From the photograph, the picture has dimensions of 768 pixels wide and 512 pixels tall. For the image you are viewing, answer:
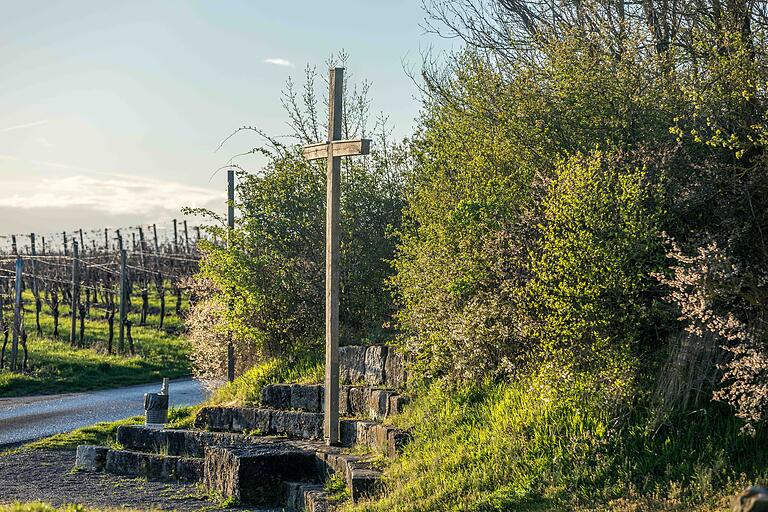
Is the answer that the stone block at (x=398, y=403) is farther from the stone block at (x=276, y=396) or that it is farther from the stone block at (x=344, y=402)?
the stone block at (x=276, y=396)

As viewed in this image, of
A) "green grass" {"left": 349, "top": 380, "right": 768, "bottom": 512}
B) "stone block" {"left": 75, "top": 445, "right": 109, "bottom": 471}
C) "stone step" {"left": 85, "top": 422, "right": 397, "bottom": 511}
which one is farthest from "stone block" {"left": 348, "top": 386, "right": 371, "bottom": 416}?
"stone block" {"left": 75, "top": 445, "right": 109, "bottom": 471}

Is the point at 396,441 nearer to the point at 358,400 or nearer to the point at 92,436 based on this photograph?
the point at 358,400

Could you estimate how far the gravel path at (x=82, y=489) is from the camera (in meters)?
12.0

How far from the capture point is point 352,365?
14.2m

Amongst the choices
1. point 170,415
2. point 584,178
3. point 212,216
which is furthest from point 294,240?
point 584,178

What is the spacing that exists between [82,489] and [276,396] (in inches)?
128

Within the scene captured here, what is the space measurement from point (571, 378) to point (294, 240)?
8390 mm

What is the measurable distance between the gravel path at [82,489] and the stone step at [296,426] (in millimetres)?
1735

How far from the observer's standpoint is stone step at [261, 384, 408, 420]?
41.1ft

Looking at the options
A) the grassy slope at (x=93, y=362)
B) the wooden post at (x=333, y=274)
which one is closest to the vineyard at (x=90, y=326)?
the grassy slope at (x=93, y=362)

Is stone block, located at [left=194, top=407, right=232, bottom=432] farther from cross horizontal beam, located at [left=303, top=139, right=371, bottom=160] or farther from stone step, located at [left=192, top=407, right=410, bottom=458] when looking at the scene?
cross horizontal beam, located at [left=303, top=139, right=371, bottom=160]

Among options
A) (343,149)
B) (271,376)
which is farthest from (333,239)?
(271,376)

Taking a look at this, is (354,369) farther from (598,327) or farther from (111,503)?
(598,327)

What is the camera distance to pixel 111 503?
12.0 m
